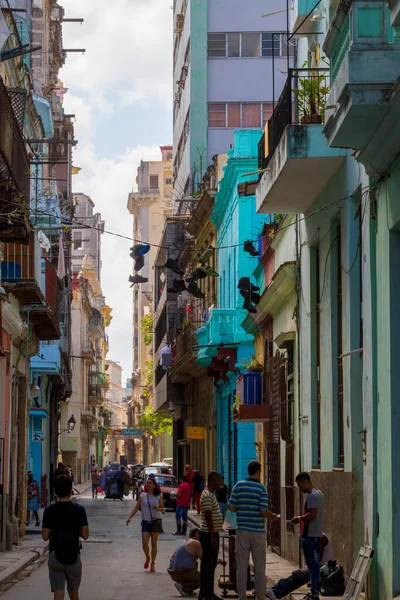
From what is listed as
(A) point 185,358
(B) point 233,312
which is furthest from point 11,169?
(A) point 185,358

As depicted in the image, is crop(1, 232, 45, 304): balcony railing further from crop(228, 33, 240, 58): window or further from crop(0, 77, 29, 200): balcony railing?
crop(228, 33, 240, 58): window

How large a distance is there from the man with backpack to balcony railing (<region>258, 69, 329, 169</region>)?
5.87 meters

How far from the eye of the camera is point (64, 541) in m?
11.2

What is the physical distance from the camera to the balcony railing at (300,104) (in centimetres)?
1495

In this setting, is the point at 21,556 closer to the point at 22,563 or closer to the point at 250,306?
the point at 22,563

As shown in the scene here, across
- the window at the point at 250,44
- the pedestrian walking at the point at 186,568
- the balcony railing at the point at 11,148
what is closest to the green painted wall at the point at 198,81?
the window at the point at 250,44

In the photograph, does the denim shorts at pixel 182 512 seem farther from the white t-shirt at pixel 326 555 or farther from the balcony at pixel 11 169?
the white t-shirt at pixel 326 555

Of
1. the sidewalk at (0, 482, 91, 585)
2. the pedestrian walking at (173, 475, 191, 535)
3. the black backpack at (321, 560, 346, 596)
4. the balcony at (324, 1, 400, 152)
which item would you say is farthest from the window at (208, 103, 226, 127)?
the balcony at (324, 1, 400, 152)

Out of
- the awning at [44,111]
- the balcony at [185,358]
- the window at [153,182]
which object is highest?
the window at [153,182]

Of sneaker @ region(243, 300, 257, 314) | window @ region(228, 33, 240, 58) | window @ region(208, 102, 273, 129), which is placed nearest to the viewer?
sneaker @ region(243, 300, 257, 314)

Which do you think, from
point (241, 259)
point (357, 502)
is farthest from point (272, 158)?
point (241, 259)

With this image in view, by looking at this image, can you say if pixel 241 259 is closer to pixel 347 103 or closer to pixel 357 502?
pixel 357 502

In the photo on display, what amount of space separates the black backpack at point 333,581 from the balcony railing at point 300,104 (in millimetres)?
5303

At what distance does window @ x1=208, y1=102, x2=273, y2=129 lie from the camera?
4256cm
